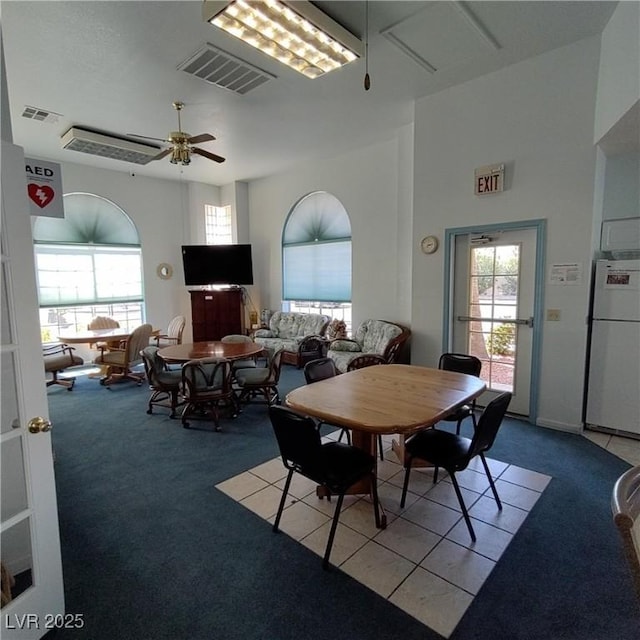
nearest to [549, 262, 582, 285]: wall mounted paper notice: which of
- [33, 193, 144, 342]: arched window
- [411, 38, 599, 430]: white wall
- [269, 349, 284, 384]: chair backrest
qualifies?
[411, 38, 599, 430]: white wall

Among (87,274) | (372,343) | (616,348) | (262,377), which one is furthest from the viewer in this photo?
(87,274)

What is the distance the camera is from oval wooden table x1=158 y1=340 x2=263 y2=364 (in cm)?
390

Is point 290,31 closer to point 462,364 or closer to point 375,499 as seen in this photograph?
point 462,364

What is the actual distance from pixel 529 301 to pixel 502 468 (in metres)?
1.68

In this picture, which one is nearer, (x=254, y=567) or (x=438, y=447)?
(x=254, y=567)

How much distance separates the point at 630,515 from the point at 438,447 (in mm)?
1283

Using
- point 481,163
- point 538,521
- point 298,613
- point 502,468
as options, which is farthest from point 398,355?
point 298,613

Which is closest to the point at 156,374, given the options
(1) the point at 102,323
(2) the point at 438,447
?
(1) the point at 102,323

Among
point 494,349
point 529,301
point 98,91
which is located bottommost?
point 494,349

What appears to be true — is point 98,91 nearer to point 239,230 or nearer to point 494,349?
point 239,230

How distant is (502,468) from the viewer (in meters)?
2.86

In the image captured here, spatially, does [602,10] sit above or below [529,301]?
above

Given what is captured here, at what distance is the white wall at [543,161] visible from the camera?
3.24 metres

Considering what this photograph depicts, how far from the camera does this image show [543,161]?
3430 millimetres
